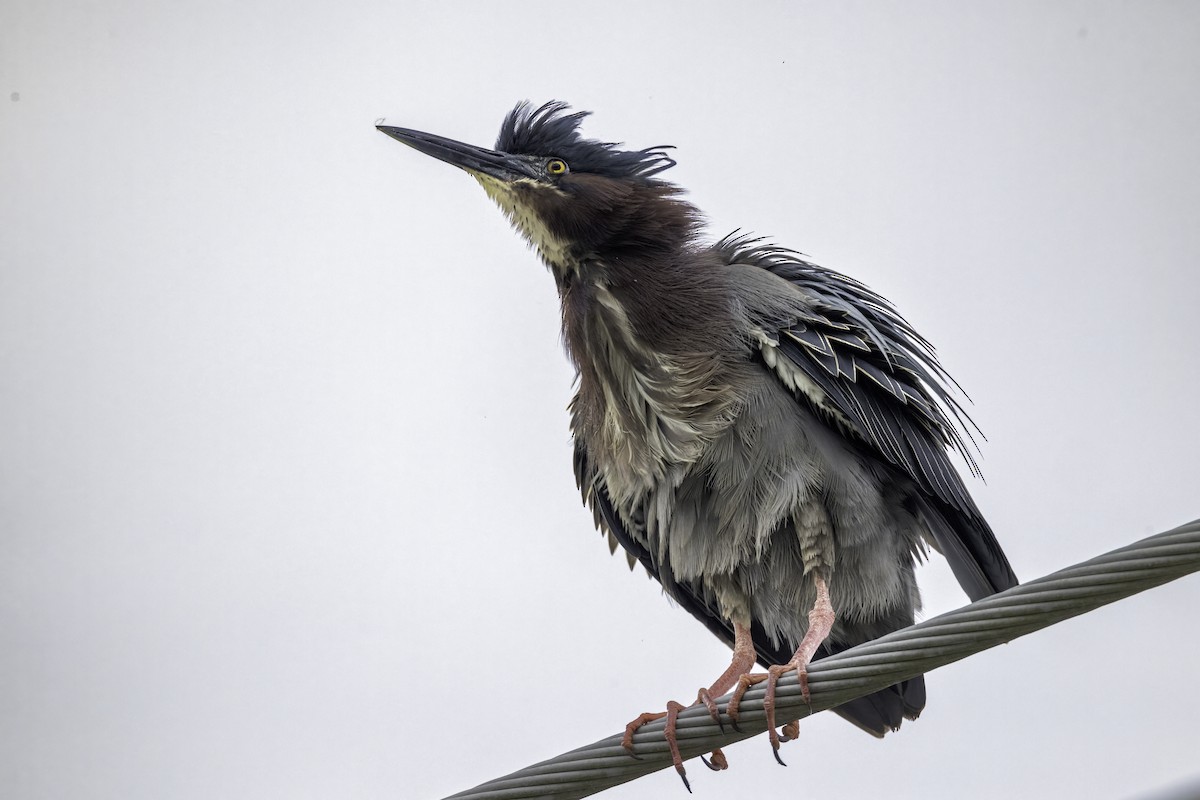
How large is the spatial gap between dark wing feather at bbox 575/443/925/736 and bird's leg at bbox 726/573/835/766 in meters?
0.56

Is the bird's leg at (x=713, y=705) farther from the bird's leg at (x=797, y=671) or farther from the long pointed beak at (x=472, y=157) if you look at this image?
the long pointed beak at (x=472, y=157)

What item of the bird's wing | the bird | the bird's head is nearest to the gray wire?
the bird

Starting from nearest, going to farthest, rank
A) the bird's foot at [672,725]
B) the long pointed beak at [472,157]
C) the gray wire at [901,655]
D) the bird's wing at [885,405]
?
1. the gray wire at [901,655]
2. the bird's foot at [672,725]
3. the bird's wing at [885,405]
4. the long pointed beak at [472,157]

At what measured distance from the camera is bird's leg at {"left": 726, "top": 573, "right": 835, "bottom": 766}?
346 centimetres

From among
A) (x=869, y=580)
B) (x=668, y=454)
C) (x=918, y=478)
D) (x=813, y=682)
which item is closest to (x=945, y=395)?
(x=918, y=478)

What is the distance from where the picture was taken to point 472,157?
4863mm

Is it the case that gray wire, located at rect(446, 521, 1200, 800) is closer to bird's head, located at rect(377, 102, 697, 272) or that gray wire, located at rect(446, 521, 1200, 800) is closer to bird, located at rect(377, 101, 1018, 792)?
bird, located at rect(377, 101, 1018, 792)

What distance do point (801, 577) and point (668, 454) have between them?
0.69 meters

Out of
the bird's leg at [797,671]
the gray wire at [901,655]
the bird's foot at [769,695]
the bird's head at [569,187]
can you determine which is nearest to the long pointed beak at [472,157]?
the bird's head at [569,187]

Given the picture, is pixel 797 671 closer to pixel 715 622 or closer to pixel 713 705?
pixel 713 705

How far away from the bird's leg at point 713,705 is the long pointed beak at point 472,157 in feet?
6.82

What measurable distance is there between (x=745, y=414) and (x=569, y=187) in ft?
3.99

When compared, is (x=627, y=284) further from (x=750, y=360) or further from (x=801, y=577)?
(x=801, y=577)

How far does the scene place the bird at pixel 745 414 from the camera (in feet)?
13.8
